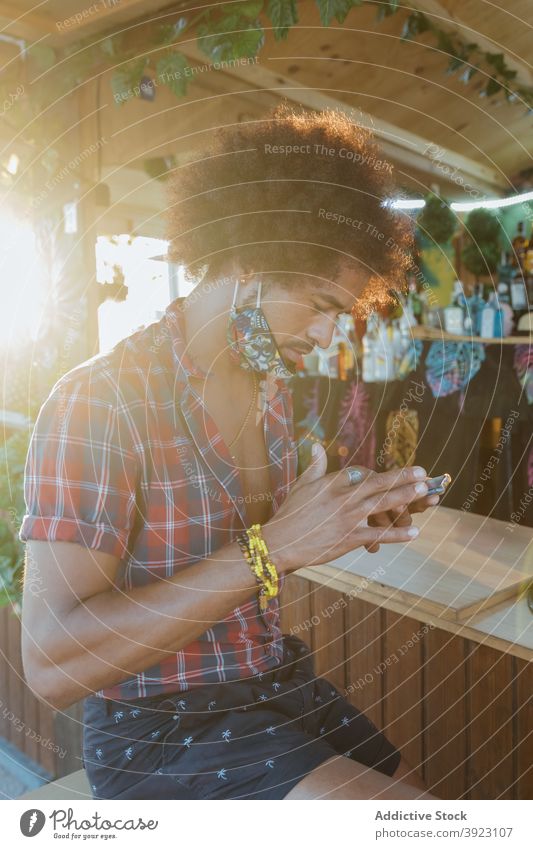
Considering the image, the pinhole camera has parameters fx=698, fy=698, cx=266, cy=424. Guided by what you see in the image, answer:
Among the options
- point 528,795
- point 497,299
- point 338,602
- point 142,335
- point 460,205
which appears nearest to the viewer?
point 142,335

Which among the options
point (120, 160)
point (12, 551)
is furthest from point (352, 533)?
point (12, 551)

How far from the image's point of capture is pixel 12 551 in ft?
4.07

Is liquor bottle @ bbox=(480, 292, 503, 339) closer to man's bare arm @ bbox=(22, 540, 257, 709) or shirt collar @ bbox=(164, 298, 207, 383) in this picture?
shirt collar @ bbox=(164, 298, 207, 383)

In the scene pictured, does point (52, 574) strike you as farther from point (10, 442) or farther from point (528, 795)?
point (10, 442)

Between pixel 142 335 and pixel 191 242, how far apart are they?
0.12 m

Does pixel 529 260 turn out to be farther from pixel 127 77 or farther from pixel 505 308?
pixel 127 77

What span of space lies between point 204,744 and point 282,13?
787mm

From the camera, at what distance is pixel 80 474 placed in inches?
22.2

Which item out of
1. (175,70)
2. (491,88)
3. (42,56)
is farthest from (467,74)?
(42,56)

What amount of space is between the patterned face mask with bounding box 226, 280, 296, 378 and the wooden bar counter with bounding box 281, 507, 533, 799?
0.38m

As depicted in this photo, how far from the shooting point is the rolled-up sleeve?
55cm

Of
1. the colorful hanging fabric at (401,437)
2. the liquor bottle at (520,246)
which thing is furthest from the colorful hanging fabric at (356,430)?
the liquor bottle at (520,246)

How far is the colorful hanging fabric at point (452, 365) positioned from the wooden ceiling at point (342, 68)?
1.60 ft

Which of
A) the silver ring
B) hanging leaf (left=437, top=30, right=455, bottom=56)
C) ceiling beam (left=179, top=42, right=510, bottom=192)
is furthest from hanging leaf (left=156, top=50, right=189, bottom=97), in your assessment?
the silver ring
